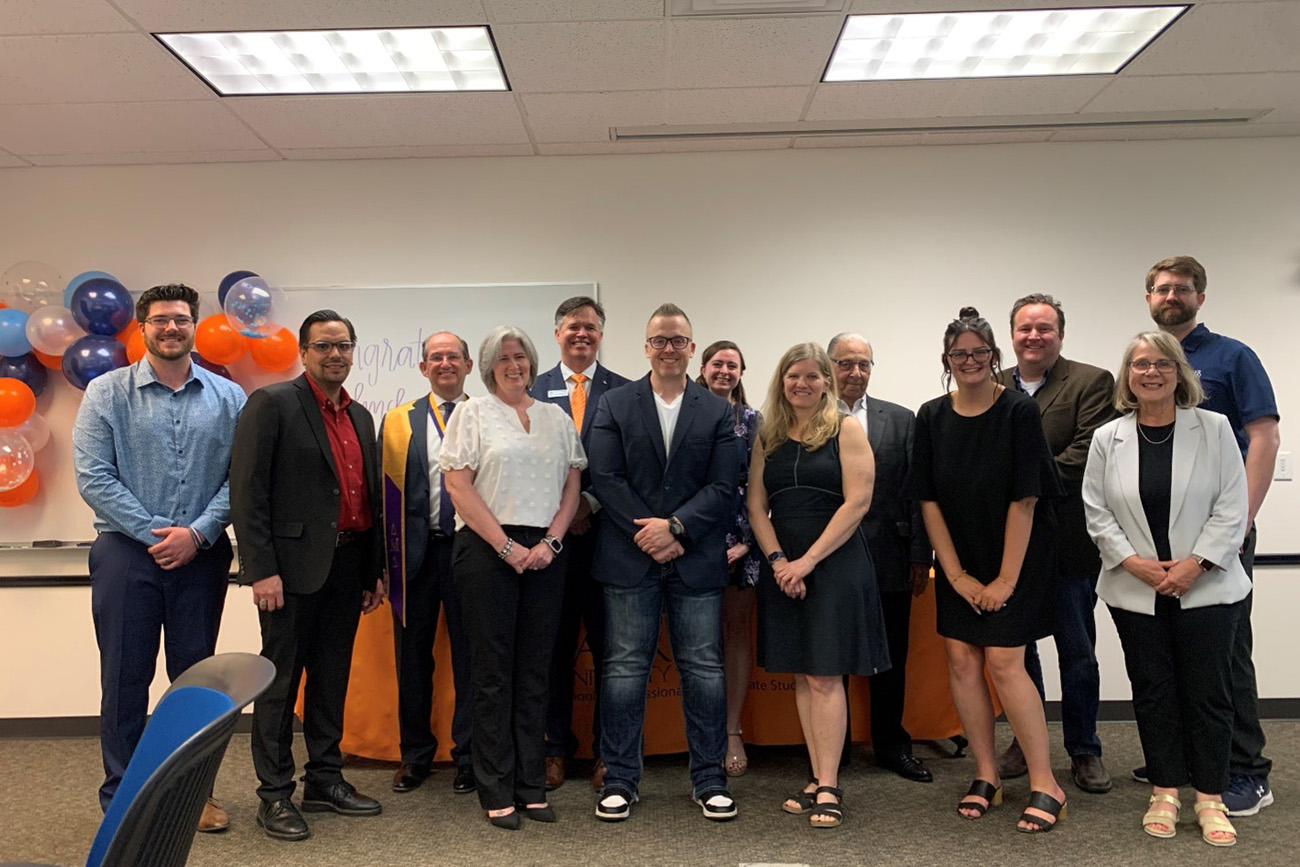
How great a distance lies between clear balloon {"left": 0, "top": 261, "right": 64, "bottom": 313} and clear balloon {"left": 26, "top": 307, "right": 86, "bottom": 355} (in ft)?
0.30

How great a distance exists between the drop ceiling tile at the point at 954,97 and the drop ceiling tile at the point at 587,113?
2.36ft

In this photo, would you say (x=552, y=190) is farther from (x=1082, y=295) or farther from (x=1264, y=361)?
(x=1264, y=361)

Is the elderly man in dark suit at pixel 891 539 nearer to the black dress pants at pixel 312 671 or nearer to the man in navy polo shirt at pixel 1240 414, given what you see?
the man in navy polo shirt at pixel 1240 414

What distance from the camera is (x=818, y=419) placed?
2984mm

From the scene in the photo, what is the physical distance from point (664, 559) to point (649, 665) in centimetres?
39

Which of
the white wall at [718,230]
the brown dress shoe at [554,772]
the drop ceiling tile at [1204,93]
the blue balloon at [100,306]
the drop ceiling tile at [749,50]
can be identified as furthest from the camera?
the white wall at [718,230]

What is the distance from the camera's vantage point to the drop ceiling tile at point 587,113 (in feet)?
12.6

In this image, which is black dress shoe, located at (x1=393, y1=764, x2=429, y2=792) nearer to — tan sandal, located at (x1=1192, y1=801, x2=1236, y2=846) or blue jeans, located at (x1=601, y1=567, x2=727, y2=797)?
blue jeans, located at (x1=601, y1=567, x2=727, y2=797)

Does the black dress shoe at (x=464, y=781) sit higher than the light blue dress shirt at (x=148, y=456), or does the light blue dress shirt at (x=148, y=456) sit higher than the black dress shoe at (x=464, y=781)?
the light blue dress shirt at (x=148, y=456)

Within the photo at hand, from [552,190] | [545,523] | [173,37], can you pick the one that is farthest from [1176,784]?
[173,37]

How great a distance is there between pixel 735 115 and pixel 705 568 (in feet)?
7.11

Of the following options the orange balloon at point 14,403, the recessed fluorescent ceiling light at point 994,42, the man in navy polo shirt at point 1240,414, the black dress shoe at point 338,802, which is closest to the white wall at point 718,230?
the orange balloon at point 14,403

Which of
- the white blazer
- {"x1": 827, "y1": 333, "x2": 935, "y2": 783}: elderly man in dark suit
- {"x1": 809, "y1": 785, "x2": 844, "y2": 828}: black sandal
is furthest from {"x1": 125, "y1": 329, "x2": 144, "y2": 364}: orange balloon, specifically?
the white blazer

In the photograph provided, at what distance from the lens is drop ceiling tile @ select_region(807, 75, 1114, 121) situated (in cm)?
381
